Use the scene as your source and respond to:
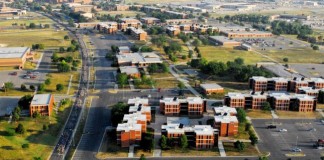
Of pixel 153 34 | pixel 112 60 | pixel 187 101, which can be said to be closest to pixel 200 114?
pixel 187 101

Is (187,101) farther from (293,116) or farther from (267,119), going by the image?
(293,116)

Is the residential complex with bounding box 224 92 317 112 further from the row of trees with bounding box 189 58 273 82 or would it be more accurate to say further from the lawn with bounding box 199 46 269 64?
the lawn with bounding box 199 46 269 64

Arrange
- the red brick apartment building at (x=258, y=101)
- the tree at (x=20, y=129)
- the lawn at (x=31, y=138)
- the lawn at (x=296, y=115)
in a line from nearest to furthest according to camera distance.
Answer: the lawn at (x=31, y=138), the tree at (x=20, y=129), the lawn at (x=296, y=115), the red brick apartment building at (x=258, y=101)

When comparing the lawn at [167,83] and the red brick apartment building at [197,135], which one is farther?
the lawn at [167,83]

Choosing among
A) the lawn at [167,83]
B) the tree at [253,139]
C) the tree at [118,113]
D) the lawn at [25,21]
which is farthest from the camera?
the lawn at [25,21]

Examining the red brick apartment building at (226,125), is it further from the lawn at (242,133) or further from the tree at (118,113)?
the tree at (118,113)

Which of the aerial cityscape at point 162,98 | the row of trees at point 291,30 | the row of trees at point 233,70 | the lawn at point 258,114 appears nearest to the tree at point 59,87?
the aerial cityscape at point 162,98

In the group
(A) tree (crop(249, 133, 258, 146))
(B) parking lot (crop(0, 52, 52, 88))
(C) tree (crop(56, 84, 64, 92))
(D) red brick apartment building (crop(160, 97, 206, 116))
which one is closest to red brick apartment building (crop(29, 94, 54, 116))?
(C) tree (crop(56, 84, 64, 92))

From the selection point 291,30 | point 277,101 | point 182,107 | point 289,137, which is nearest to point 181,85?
point 182,107
